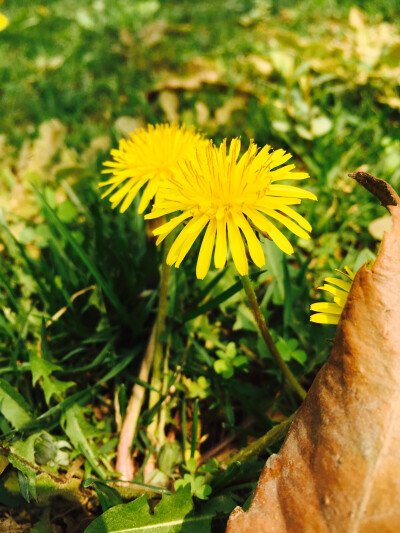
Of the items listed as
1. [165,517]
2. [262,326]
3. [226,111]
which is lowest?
[165,517]

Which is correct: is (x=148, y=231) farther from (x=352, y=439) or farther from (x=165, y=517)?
(x=352, y=439)

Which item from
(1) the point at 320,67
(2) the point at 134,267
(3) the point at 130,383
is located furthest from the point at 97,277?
(1) the point at 320,67

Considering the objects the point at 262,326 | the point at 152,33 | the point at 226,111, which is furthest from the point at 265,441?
the point at 152,33

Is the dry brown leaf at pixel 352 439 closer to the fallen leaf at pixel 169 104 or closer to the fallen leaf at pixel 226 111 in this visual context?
the fallen leaf at pixel 226 111

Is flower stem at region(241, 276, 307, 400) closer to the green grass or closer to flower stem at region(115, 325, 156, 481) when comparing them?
the green grass

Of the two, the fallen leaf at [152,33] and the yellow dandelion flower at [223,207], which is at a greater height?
the fallen leaf at [152,33]

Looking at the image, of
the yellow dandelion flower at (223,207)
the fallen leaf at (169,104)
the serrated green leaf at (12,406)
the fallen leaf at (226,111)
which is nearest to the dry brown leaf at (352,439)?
the yellow dandelion flower at (223,207)
